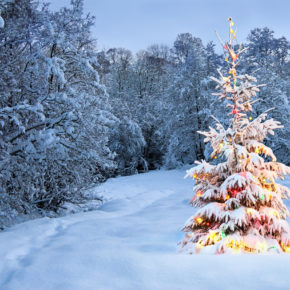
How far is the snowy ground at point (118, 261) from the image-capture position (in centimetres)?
329

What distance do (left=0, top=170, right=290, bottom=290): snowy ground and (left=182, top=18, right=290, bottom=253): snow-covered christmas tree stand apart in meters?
0.54

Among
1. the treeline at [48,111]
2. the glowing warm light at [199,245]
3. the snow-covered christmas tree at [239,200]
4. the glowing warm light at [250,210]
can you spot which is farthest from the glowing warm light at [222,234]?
the treeline at [48,111]

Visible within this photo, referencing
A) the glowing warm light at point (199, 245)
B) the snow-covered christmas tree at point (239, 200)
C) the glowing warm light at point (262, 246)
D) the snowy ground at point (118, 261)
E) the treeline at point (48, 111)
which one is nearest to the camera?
the snowy ground at point (118, 261)

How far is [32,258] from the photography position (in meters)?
4.96

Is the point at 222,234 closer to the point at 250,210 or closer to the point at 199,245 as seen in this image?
the point at 199,245

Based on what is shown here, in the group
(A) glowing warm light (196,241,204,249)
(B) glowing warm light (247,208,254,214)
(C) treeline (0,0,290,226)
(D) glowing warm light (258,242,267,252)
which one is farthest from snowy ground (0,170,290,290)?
(C) treeline (0,0,290,226)

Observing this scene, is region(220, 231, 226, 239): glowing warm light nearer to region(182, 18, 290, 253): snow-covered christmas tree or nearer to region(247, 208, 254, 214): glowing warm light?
region(182, 18, 290, 253): snow-covered christmas tree

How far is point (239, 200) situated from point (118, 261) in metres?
2.10

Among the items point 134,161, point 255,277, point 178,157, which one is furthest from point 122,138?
point 255,277

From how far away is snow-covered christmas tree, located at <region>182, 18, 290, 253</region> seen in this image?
434 cm

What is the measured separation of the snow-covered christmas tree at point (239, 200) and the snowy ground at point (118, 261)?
540mm

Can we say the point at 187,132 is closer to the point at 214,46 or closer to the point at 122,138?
the point at 122,138

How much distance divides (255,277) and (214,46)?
24802 mm

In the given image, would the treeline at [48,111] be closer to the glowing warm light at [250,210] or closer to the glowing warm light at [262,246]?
the glowing warm light at [250,210]
